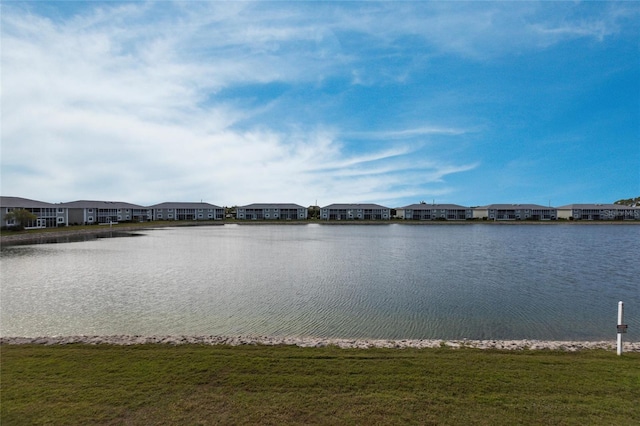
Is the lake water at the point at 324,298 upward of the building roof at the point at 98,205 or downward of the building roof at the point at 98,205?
downward

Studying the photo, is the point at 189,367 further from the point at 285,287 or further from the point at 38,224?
the point at 38,224

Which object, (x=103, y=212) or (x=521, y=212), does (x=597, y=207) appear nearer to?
(x=521, y=212)

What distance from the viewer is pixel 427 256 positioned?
28.4m

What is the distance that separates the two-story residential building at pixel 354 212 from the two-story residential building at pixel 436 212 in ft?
25.0

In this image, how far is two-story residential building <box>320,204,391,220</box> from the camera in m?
109

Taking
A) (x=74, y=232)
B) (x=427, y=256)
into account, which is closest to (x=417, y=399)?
(x=427, y=256)

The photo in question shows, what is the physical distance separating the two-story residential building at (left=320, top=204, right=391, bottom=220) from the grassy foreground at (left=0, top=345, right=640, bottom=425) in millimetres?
101865

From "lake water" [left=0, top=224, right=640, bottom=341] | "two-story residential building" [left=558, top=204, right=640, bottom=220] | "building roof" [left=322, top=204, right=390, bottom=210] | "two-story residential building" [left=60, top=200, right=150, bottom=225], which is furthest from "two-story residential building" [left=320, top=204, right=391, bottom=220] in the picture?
"lake water" [left=0, top=224, right=640, bottom=341]

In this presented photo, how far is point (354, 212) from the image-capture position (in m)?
109

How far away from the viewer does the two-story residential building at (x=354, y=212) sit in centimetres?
10912

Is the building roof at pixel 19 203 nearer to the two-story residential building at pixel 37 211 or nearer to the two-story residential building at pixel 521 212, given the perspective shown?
the two-story residential building at pixel 37 211

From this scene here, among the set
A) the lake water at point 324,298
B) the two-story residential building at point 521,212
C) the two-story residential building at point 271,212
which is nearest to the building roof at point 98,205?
the two-story residential building at point 271,212

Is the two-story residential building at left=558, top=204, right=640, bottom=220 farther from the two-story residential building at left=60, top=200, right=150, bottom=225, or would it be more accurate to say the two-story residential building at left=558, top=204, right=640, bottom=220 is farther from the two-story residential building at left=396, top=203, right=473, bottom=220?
the two-story residential building at left=60, top=200, right=150, bottom=225

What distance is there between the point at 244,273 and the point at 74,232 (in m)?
53.8
